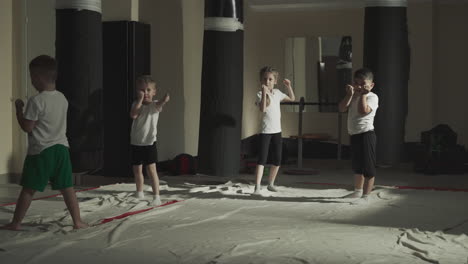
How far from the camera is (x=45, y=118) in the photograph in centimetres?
422

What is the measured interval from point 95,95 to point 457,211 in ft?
9.29

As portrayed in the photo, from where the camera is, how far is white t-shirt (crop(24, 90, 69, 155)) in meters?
4.19

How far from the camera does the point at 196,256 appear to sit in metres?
3.67

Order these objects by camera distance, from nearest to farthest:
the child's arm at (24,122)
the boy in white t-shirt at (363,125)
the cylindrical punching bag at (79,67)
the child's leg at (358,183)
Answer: the child's arm at (24,122) < the cylindrical punching bag at (79,67) < the boy in white t-shirt at (363,125) < the child's leg at (358,183)

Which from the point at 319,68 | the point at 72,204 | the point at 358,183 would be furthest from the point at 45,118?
the point at 319,68

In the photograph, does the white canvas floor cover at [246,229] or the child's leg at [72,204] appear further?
the child's leg at [72,204]

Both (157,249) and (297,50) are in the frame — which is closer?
(157,249)

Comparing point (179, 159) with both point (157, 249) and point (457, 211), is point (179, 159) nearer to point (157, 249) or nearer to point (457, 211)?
point (457, 211)

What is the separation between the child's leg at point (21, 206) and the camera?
14.0ft

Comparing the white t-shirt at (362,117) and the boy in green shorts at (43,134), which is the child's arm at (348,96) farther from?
the boy in green shorts at (43,134)

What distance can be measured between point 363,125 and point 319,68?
458 cm

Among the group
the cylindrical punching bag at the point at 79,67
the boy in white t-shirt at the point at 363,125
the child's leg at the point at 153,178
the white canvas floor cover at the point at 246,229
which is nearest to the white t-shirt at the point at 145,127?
the child's leg at the point at 153,178

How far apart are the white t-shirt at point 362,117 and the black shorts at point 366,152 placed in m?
0.05

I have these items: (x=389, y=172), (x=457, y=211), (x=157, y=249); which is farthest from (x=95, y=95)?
(x=389, y=172)
